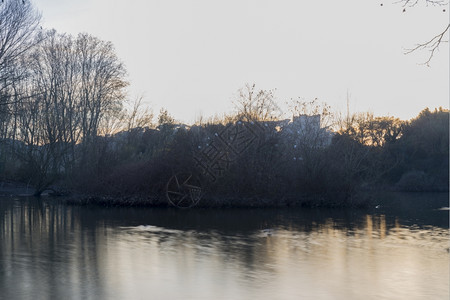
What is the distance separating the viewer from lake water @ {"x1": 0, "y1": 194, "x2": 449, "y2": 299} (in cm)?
923

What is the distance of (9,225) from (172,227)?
635cm

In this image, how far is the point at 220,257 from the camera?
41.9 ft

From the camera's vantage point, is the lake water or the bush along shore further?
the bush along shore

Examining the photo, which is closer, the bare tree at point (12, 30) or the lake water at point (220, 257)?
the lake water at point (220, 257)

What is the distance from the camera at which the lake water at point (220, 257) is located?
9.23 metres

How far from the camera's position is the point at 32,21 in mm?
30594

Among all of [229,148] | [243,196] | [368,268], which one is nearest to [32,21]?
[229,148]

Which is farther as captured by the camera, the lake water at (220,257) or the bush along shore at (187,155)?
the bush along shore at (187,155)

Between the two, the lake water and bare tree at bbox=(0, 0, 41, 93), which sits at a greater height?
bare tree at bbox=(0, 0, 41, 93)

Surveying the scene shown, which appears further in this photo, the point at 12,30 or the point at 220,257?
the point at 12,30

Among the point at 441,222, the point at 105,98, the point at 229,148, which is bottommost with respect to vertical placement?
the point at 441,222

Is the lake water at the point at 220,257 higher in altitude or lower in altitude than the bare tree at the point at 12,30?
lower

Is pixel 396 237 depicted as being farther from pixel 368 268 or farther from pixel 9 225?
pixel 9 225

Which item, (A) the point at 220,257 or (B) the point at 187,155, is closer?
(A) the point at 220,257
